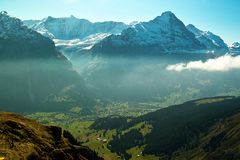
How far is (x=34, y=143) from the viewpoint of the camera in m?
160

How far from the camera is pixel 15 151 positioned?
5394 inches

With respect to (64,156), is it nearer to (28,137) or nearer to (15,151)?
(28,137)

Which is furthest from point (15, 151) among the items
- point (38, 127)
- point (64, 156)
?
point (38, 127)

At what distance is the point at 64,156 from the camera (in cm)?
16725

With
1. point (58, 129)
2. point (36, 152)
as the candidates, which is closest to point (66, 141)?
point (58, 129)

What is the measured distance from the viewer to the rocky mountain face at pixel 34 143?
460 feet

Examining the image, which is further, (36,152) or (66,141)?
(66,141)

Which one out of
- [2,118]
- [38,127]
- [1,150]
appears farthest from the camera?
[38,127]

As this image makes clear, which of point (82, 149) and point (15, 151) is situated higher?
point (15, 151)

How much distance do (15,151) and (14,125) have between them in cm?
3162

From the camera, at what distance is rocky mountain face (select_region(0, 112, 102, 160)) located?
140250 millimetres

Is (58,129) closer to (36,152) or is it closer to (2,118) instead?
(2,118)

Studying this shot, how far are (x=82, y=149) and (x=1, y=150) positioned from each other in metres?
71.2

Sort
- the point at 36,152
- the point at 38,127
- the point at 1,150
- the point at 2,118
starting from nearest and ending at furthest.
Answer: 1. the point at 1,150
2. the point at 36,152
3. the point at 2,118
4. the point at 38,127
